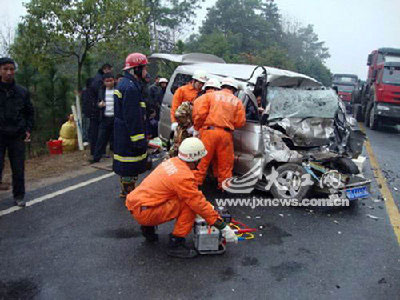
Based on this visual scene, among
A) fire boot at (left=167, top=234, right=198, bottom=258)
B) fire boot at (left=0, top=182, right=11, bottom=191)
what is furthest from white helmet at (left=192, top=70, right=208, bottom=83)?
fire boot at (left=0, top=182, right=11, bottom=191)

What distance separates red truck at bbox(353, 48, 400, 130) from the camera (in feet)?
43.9

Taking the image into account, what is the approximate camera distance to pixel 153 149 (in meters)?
7.11

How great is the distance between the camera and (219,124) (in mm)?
4996

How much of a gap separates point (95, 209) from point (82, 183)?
4.04 ft

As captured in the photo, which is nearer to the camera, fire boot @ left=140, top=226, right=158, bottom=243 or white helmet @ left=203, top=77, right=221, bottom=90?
fire boot @ left=140, top=226, right=158, bottom=243

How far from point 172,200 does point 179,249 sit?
51cm

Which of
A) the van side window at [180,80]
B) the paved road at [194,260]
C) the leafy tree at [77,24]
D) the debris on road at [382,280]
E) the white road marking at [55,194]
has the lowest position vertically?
the white road marking at [55,194]

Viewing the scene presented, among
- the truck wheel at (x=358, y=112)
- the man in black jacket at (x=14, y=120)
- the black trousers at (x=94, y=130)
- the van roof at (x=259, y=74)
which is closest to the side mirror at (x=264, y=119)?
the van roof at (x=259, y=74)

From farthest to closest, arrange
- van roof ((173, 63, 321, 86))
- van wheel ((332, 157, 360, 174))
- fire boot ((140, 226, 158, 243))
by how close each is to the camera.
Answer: van roof ((173, 63, 321, 86))
van wheel ((332, 157, 360, 174))
fire boot ((140, 226, 158, 243))

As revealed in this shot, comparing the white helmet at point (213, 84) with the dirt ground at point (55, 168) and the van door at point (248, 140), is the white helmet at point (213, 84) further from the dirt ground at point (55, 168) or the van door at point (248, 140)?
the dirt ground at point (55, 168)

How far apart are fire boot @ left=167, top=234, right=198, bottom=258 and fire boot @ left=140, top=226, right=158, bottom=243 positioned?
266mm

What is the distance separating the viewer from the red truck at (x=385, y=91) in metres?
13.4

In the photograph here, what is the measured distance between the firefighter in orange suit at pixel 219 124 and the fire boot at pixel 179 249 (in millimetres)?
1609

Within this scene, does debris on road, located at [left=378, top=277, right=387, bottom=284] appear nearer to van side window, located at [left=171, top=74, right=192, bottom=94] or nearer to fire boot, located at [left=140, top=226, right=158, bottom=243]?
fire boot, located at [left=140, top=226, right=158, bottom=243]
